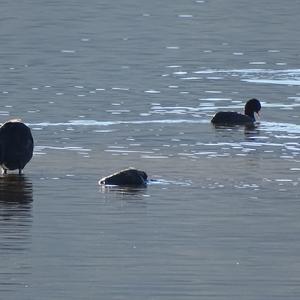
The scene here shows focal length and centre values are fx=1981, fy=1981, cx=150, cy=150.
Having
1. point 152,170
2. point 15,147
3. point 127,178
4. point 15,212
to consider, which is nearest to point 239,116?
point 152,170

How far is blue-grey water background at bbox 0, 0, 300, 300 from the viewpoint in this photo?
20219 millimetres

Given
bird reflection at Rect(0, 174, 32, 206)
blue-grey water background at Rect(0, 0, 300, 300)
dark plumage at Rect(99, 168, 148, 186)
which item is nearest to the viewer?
blue-grey water background at Rect(0, 0, 300, 300)

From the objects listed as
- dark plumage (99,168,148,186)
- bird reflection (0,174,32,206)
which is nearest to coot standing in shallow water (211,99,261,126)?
bird reflection (0,174,32,206)

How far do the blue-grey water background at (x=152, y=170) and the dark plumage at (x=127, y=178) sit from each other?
213mm

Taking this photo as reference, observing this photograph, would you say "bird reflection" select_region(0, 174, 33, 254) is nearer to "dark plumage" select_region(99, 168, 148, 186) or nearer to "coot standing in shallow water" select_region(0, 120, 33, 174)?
"coot standing in shallow water" select_region(0, 120, 33, 174)

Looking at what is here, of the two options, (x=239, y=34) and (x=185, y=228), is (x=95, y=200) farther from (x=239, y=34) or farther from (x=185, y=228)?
(x=239, y=34)

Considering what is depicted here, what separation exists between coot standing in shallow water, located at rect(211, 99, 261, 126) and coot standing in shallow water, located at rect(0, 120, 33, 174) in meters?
7.82

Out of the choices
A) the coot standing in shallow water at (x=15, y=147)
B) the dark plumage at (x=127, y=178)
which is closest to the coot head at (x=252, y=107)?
the coot standing in shallow water at (x=15, y=147)

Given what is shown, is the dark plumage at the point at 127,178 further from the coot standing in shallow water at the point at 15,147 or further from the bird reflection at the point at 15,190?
the coot standing in shallow water at the point at 15,147

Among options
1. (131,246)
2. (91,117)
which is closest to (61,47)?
(91,117)

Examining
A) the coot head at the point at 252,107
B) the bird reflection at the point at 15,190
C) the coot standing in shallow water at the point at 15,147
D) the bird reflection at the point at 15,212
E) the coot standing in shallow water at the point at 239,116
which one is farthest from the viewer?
the coot head at the point at 252,107

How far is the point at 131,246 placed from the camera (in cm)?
2200

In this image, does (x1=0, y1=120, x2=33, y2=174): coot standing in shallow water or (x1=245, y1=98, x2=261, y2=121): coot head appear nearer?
(x1=0, y1=120, x2=33, y2=174): coot standing in shallow water

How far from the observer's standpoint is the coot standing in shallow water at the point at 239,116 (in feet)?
119
